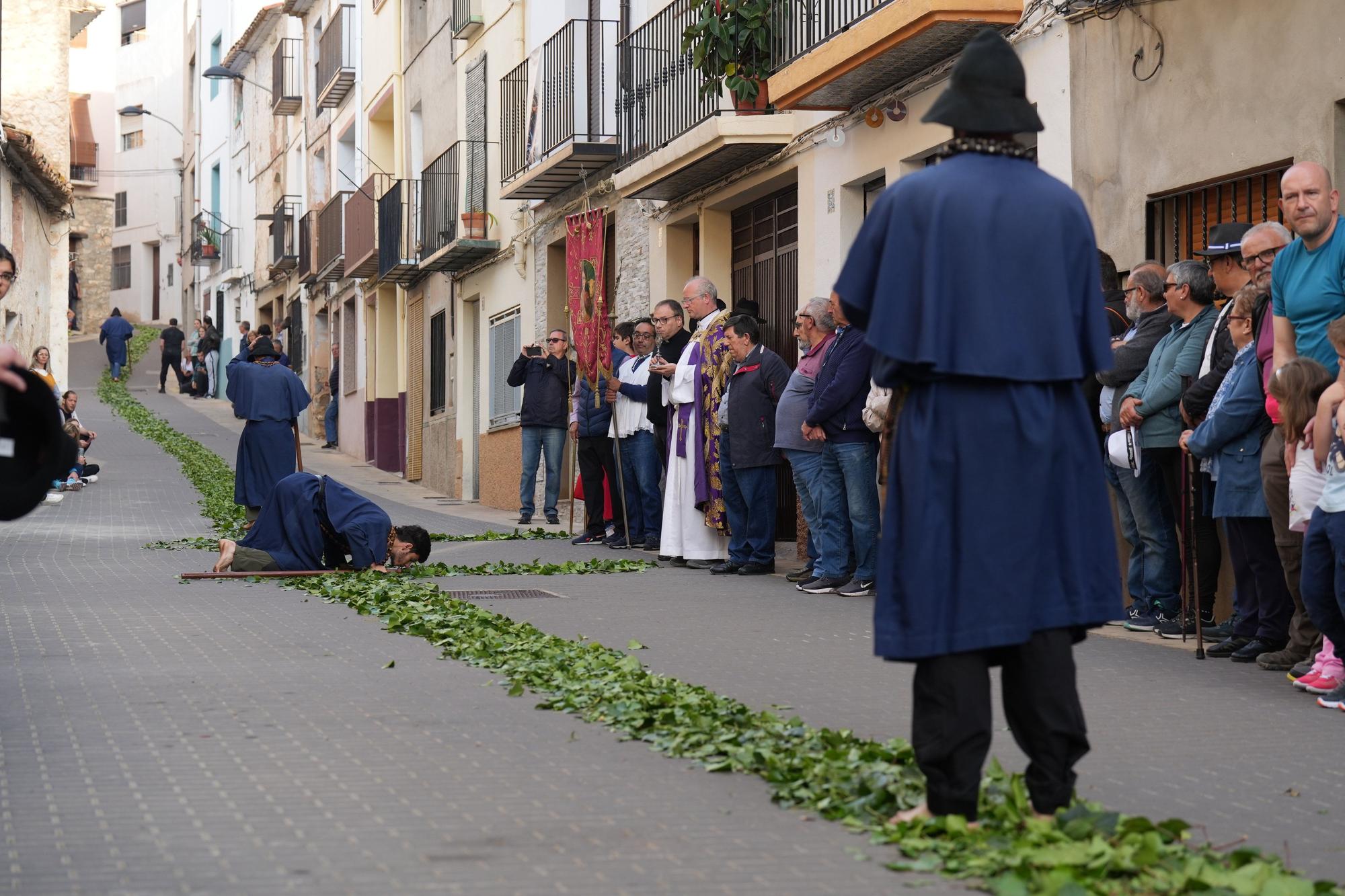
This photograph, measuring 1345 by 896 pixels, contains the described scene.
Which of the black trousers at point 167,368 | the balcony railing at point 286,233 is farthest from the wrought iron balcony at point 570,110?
the black trousers at point 167,368

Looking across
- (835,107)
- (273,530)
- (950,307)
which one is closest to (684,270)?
(835,107)

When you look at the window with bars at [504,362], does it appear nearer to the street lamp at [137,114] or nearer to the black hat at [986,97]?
the black hat at [986,97]

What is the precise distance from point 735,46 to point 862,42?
3.04 m

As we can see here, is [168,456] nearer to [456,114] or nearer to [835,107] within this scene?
[456,114]

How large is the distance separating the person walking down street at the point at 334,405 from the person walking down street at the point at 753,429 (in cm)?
2509

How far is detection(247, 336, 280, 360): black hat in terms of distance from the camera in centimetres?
1712

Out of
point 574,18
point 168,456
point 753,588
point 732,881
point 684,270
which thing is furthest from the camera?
point 168,456

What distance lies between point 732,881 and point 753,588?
25.7ft

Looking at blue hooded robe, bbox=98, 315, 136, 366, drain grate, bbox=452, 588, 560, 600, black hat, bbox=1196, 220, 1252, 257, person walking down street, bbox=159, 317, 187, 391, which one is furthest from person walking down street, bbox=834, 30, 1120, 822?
blue hooded robe, bbox=98, 315, 136, 366

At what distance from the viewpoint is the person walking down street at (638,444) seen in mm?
15367

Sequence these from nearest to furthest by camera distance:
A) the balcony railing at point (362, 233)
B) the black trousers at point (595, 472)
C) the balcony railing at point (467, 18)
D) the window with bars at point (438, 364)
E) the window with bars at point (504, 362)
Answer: the black trousers at point (595, 472) < the window with bars at point (504, 362) < the balcony railing at point (467, 18) < the window with bars at point (438, 364) < the balcony railing at point (362, 233)

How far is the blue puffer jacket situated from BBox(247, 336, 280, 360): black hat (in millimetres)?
3008

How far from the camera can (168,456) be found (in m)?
29.7

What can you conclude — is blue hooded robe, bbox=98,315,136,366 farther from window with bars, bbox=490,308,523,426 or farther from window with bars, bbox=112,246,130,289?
window with bars, bbox=490,308,523,426
